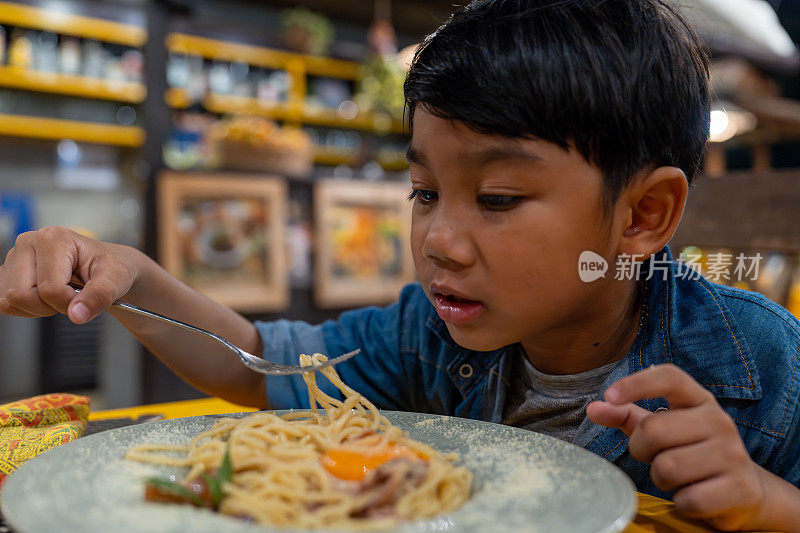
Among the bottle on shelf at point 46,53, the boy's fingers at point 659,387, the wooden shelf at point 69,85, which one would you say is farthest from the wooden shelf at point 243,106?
the boy's fingers at point 659,387

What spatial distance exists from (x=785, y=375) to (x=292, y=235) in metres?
2.90

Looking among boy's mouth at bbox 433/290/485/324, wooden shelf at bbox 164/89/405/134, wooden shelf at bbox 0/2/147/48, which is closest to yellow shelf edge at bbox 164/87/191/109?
wooden shelf at bbox 164/89/405/134

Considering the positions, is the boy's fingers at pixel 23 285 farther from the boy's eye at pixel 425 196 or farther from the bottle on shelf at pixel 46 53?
the bottle on shelf at pixel 46 53

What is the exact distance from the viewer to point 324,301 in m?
3.68

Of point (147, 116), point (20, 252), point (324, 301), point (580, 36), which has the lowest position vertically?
point (324, 301)

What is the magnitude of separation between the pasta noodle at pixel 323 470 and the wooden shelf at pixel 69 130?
4916mm

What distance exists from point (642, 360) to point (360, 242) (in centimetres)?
279

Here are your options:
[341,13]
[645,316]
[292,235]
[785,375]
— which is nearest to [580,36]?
[645,316]

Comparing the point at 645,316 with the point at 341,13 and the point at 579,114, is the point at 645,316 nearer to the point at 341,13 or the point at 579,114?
the point at 579,114

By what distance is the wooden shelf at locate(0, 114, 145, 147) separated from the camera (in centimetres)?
525

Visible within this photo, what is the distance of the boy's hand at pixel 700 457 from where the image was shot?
0.76m

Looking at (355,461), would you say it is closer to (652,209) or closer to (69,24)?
(652,209)

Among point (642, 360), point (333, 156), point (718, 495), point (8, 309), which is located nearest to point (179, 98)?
point (333, 156)

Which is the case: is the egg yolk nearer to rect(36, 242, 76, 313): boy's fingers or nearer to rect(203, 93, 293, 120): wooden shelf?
rect(36, 242, 76, 313): boy's fingers
